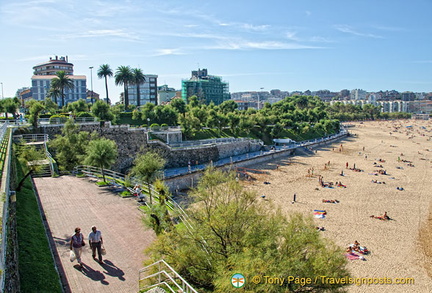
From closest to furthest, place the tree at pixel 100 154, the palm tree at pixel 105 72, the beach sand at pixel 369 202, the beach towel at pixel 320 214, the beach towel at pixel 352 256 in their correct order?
1. the beach sand at pixel 369 202
2. the beach towel at pixel 352 256
3. the tree at pixel 100 154
4. the beach towel at pixel 320 214
5. the palm tree at pixel 105 72

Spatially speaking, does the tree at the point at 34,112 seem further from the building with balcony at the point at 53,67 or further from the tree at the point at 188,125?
the building with balcony at the point at 53,67

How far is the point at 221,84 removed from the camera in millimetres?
134500

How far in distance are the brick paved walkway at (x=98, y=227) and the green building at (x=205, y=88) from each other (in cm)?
9833

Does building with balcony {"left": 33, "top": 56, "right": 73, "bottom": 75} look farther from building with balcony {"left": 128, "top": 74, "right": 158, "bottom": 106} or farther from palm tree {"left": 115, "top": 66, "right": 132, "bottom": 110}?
palm tree {"left": 115, "top": 66, "right": 132, "bottom": 110}

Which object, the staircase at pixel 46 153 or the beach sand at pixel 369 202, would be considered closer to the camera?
the beach sand at pixel 369 202

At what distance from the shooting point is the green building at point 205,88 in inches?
4801

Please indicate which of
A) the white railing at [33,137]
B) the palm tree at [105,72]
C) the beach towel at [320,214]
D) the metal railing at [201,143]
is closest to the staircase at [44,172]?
the white railing at [33,137]

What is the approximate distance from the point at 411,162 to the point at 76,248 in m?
55.3

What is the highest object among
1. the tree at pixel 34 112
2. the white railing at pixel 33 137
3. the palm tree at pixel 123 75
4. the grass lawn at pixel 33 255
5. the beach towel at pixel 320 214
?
the palm tree at pixel 123 75

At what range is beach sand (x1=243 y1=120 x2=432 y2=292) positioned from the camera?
59.7ft

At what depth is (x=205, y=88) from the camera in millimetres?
127125

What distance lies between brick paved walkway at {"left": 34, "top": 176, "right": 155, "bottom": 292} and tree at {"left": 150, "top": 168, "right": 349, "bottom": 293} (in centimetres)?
181

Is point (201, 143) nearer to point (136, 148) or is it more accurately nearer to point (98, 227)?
point (136, 148)

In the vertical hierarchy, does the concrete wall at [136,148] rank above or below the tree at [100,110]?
below
